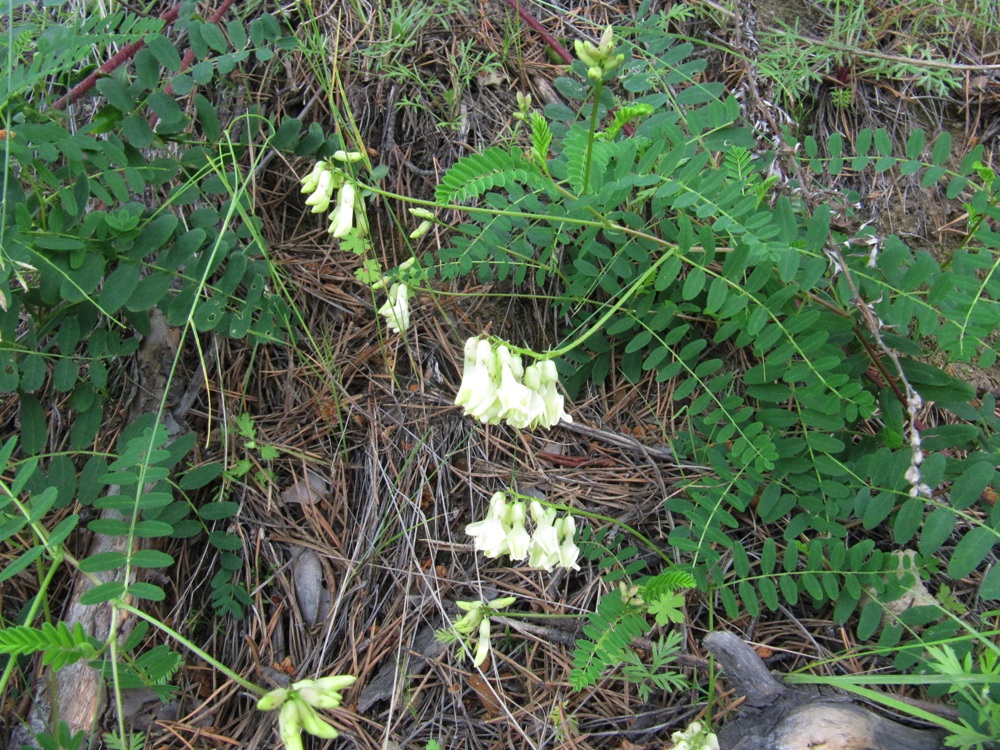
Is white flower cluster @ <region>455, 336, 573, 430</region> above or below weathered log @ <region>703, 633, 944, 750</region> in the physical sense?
above

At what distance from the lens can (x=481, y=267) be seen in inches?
95.9

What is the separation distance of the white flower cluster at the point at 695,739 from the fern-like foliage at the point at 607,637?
0.24 m

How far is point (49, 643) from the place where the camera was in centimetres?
172

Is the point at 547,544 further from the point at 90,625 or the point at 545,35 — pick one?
the point at 545,35

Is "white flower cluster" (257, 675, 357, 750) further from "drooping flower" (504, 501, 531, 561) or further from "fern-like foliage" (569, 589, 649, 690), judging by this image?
"fern-like foliage" (569, 589, 649, 690)

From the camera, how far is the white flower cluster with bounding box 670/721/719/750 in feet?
5.87

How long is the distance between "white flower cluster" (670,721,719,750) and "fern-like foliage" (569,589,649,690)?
24 cm

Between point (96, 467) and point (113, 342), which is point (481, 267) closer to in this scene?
point (113, 342)

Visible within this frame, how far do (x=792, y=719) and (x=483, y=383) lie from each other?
1.14m

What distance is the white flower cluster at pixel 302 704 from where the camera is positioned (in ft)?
4.68

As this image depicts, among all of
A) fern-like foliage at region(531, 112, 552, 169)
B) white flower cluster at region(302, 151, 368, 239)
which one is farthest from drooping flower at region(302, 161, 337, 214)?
fern-like foliage at region(531, 112, 552, 169)

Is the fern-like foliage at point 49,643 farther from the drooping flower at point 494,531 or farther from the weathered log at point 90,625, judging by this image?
the drooping flower at point 494,531

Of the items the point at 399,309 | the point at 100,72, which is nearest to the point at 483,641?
the point at 399,309

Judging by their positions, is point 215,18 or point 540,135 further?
point 215,18
